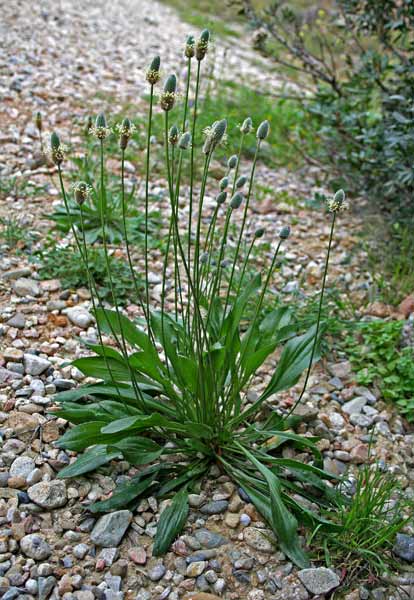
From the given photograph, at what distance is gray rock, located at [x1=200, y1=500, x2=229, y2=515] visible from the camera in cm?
215

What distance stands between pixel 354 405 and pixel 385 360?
0.34 m

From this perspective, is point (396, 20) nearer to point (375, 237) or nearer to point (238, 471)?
point (375, 237)

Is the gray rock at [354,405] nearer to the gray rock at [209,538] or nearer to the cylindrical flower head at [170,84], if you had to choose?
the gray rock at [209,538]

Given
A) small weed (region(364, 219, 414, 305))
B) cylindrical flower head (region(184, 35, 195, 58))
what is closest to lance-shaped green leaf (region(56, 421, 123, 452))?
cylindrical flower head (region(184, 35, 195, 58))

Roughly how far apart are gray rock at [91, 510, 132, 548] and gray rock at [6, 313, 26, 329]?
3.51 ft

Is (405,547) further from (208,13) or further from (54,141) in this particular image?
(208,13)

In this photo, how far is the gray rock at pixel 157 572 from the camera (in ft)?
6.27

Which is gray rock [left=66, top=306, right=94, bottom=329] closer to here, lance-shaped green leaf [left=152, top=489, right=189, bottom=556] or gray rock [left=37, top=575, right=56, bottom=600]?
lance-shaped green leaf [left=152, top=489, right=189, bottom=556]

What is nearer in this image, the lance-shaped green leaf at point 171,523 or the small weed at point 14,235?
the lance-shaped green leaf at point 171,523

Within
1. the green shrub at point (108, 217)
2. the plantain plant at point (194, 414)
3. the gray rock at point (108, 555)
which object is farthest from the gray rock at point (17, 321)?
the gray rock at point (108, 555)

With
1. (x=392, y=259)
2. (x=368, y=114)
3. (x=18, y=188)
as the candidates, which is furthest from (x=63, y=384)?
(x=368, y=114)

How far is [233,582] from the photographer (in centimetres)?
194

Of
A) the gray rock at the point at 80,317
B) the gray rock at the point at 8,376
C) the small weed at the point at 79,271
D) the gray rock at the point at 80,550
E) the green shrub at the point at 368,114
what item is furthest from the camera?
the green shrub at the point at 368,114

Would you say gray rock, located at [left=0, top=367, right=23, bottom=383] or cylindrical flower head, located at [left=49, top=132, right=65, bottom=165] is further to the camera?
gray rock, located at [left=0, top=367, right=23, bottom=383]
